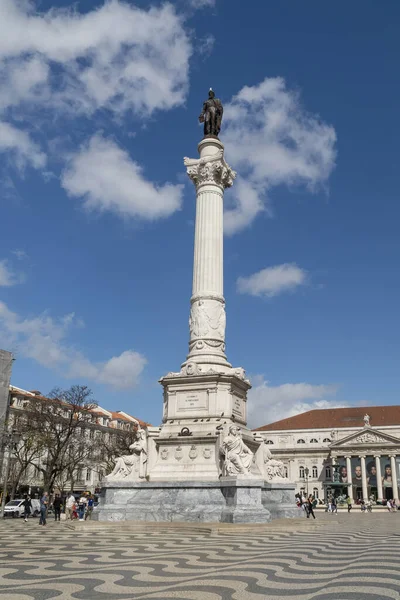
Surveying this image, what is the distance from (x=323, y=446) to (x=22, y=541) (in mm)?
89902

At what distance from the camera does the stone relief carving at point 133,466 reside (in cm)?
2350

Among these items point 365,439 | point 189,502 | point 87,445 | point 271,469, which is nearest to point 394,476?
point 365,439

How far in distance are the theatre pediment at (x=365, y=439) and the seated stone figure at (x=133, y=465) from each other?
7910 centimetres

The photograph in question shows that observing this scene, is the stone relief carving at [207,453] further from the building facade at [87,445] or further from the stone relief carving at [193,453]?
the building facade at [87,445]

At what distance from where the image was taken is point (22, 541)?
14.9 m

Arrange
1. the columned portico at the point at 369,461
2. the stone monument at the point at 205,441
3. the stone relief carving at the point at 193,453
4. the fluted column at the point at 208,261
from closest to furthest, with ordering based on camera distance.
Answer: the stone monument at the point at 205,441
the stone relief carving at the point at 193,453
the fluted column at the point at 208,261
the columned portico at the point at 369,461

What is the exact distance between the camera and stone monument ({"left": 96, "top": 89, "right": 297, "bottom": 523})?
21141 mm

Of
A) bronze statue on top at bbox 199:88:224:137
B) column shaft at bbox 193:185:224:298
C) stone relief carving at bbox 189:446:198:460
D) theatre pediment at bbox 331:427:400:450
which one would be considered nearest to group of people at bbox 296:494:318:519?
stone relief carving at bbox 189:446:198:460

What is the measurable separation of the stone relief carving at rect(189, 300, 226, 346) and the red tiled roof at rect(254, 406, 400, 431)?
79.4m

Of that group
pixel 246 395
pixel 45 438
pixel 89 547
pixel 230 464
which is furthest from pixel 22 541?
pixel 45 438

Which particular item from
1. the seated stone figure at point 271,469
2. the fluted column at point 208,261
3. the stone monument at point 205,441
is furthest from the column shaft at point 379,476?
the fluted column at point 208,261

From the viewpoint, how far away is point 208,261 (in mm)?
28016

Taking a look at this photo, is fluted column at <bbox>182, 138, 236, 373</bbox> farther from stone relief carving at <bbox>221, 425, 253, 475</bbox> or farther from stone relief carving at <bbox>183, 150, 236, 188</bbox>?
stone relief carving at <bbox>221, 425, 253, 475</bbox>

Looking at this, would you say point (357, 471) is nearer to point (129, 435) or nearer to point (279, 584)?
point (129, 435)
